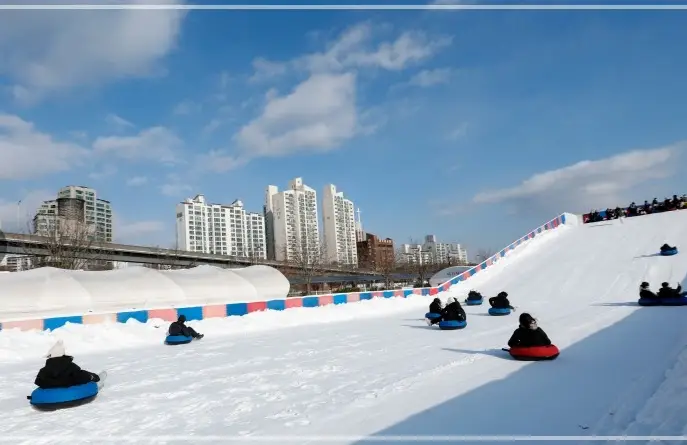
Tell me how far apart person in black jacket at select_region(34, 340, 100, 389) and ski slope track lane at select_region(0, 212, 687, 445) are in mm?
361

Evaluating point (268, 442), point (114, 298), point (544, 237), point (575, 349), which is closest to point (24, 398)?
point (268, 442)

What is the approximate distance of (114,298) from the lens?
17.1 meters

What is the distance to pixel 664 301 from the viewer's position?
546 inches

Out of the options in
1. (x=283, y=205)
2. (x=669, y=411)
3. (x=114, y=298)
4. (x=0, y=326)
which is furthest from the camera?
(x=283, y=205)

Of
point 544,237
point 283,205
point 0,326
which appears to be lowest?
point 0,326

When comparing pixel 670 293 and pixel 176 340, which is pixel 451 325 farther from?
pixel 670 293

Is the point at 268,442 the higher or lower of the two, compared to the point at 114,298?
lower

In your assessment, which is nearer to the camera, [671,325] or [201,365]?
[201,365]

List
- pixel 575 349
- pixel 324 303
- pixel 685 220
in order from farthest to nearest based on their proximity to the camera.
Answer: pixel 685 220 → pixel 324 303 → pixel 575 349

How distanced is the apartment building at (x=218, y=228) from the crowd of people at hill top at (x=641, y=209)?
78020 mm

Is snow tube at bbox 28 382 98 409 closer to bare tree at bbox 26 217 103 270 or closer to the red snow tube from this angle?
the red snow tube

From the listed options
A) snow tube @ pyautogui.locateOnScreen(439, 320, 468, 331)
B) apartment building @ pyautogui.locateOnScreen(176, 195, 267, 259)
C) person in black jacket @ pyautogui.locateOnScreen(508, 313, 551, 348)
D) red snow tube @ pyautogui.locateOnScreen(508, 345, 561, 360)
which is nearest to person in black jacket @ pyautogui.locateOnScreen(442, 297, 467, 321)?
snow tube @ pyautogui.locateOnScreen(439, 320, 468, 331)

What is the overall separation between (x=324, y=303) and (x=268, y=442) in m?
14.4

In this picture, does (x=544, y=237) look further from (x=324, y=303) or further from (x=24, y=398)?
(x=24, y=398)
